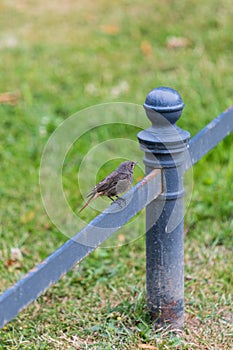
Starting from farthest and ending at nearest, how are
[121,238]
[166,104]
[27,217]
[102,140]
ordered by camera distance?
[102,140]
[27,217]
[121,238]
[166,104]

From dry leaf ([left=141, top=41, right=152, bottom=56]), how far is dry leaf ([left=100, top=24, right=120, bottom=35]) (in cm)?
39

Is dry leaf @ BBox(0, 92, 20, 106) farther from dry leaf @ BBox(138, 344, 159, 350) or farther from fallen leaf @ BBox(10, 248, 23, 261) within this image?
dry leaf @ BBox(138, 344, 159, 350)

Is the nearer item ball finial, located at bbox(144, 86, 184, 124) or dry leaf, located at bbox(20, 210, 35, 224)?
ball finial, located at bbox(144, 86, 184, 124)

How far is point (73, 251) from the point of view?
2.21 meters

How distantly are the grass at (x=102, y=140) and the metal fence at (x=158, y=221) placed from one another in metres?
0.21

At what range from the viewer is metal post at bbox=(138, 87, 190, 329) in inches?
93.7

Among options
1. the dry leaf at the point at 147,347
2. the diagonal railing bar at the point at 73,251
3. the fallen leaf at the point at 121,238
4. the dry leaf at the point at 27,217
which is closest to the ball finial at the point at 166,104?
the diagonal railing bar at the point at 73,251

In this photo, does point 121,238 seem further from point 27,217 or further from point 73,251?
point 73,251

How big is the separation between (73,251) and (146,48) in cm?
379

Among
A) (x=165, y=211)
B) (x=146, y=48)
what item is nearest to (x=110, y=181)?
(x=165, y=211)

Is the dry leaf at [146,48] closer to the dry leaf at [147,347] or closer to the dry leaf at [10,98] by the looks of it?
the dry leaf at [10,98]

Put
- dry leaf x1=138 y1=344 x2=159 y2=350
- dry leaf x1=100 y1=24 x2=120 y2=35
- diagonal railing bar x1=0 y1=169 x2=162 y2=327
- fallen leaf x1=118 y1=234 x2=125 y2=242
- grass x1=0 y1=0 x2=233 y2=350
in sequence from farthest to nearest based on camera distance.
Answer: dry leaf x1=100 y1=24 x2=120 y2=35 → fallen leaf x1=118 y1=234 x2=125 y2=242 → grass x1=0 y1=0 x2=233 y2=350 → dry leaf x1=138 y1=344 x2=159 y2=350 → diagonal railing bar x1=0 y1=169 x2=162 y2=327

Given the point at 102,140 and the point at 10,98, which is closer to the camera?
the point at 102,140

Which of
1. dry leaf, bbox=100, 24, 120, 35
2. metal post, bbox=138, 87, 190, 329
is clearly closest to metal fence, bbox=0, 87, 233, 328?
metal post, bbox=138, 87, 190, 329
